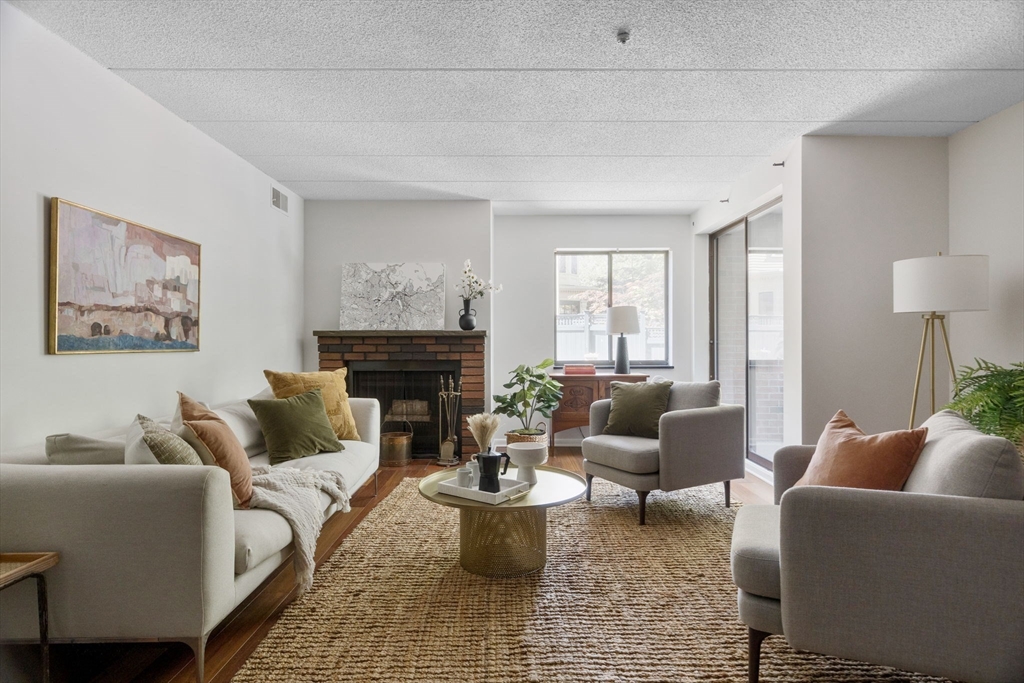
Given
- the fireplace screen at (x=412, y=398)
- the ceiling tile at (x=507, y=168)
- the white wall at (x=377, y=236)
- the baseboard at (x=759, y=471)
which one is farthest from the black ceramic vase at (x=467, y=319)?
the baseboard at (x=759, y=471)

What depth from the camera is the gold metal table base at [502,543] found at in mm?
2674

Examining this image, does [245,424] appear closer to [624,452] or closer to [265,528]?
[265,528]

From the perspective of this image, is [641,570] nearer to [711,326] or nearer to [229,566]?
[229,566]

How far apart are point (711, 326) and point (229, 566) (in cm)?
513

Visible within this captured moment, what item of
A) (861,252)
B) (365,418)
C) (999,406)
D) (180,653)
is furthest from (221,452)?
(861,252)

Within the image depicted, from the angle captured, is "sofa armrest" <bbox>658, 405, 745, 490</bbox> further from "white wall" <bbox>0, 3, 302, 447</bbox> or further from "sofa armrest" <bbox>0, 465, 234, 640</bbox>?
"white wall" <bbox>0, 3, 302, 447</bbox>

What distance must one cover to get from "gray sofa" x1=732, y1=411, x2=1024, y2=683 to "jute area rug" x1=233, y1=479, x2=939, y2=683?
367 millimetres

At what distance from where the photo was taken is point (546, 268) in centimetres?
620

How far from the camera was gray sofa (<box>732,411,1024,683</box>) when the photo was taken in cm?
150

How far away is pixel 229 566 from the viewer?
1.89m

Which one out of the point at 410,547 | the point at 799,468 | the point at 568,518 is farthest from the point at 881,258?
the point at 410,547

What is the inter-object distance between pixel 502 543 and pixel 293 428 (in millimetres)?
1433

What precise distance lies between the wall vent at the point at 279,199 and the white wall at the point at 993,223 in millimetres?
4842

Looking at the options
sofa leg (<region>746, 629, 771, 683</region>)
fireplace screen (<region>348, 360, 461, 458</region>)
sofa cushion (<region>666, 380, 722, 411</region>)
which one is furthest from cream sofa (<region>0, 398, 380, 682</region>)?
fireplace screen (<region>348, 360, 461, 458</region>)
